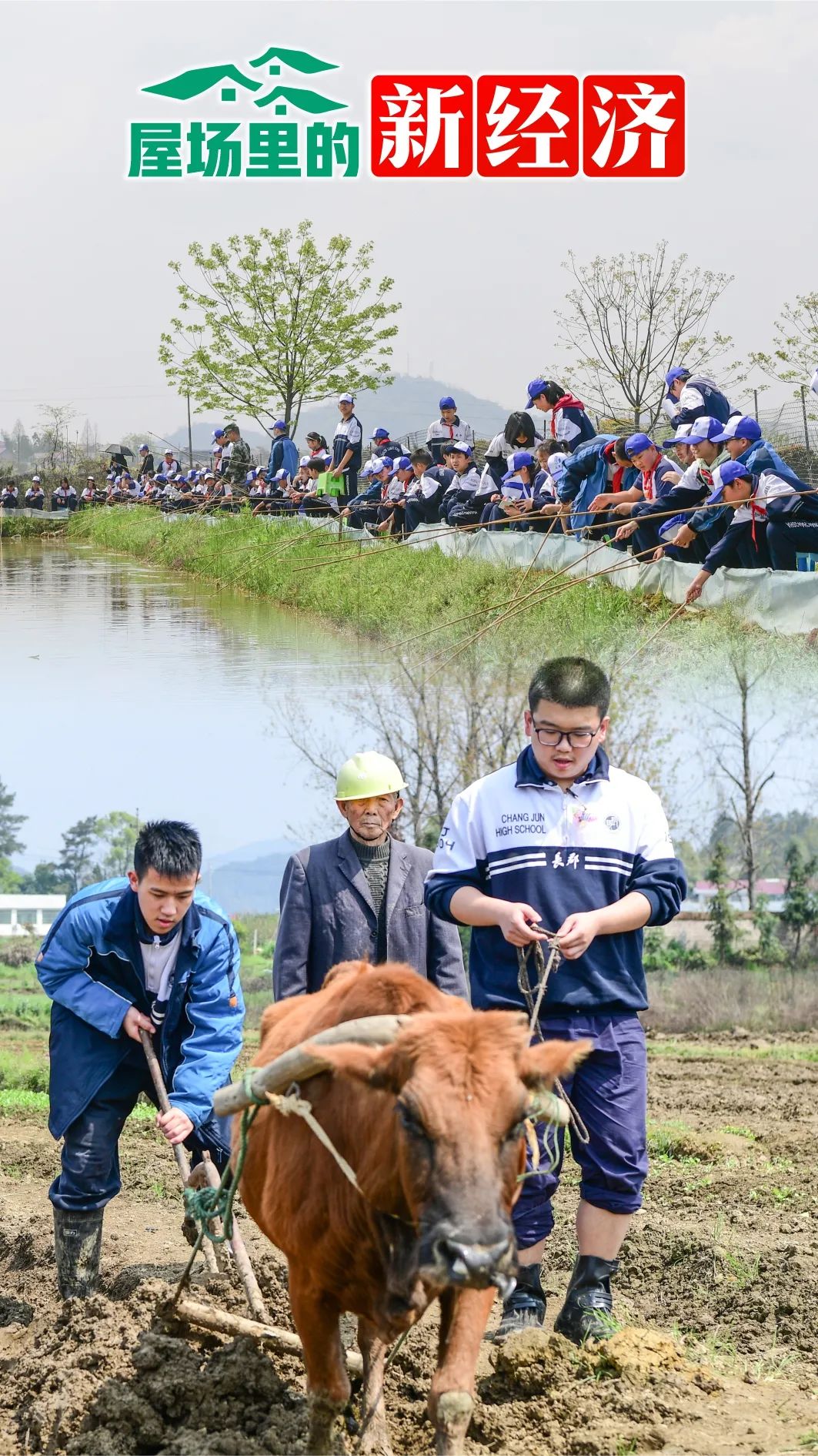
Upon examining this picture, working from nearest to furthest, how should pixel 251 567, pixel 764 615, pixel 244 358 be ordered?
1. pixel 764 615
2. pixel 251 567
3. pixel 244 358

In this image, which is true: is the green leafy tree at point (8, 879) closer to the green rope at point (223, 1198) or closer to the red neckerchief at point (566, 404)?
the red neckerchief at point (566, 404)

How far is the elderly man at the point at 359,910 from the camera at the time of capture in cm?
566

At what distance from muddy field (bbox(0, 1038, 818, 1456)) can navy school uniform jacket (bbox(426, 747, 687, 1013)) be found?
115 centimetres

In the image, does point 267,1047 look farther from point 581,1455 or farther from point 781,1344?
point 781,1344

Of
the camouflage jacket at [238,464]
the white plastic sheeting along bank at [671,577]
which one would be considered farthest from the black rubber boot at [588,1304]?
the camouflage jacket at [238,464]

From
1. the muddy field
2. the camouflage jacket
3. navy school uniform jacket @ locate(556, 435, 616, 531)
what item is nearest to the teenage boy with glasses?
the muddy field

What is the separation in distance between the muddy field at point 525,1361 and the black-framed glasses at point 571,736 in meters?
1.97

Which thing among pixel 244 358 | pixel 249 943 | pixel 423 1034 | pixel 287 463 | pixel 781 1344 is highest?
pixel 244 358

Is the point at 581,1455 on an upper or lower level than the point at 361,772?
lower

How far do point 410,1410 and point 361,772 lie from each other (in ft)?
7.61

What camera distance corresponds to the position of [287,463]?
2506cm

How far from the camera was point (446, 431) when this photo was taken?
1791 centimetres

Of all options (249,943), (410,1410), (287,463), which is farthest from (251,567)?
(410,1410)

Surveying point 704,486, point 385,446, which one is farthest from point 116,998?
point 385,446
